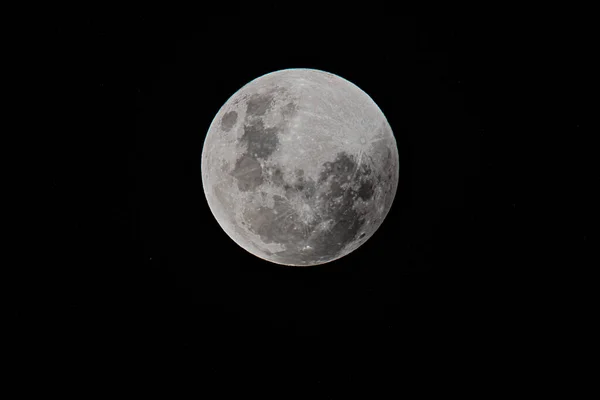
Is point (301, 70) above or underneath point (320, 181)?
above

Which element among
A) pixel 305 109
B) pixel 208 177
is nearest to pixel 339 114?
pixel 305 109

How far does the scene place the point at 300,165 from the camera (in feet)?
11.5

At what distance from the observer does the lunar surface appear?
3.53 metres

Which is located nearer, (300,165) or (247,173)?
(300,165)

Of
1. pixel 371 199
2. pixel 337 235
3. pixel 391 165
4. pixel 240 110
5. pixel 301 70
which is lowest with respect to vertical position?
pixel 337 235

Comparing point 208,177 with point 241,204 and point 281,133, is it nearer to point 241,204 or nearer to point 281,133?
point 241,204

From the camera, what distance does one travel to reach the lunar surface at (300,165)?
3529 millimetres

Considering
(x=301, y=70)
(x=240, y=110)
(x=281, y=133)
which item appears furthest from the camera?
(x=301, y=70)

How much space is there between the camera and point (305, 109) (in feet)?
11.7

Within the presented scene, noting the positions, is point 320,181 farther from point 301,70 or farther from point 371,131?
point 301,70

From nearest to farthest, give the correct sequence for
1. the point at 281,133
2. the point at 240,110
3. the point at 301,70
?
the point at 281,133 < the point at 240,110 < the point at 301,70

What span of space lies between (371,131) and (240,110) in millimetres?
905

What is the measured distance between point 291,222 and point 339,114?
30.6 inches

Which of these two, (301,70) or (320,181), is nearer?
(320,181)
